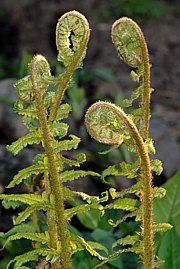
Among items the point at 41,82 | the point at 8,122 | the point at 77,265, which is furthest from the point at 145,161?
the point at 8,122

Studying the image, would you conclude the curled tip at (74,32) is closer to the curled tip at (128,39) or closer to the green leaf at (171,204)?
the curled tip at (128,39)

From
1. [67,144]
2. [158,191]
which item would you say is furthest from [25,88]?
[158,191]

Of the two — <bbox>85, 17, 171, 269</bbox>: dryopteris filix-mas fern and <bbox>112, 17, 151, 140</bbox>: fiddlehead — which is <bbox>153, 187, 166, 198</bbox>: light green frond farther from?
<bbox>112, 17, 151, 140</bbox>: fiddlehead

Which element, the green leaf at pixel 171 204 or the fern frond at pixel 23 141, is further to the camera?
Result: the green leaf at pixel 171 204

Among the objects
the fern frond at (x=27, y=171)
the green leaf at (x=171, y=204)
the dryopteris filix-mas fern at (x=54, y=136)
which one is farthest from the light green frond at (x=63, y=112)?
the green leaf at (x=171, y=204)

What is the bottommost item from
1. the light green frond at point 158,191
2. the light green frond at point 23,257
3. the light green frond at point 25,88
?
the light green frond at point 23,257

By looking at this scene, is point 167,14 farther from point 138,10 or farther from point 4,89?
point 4,89

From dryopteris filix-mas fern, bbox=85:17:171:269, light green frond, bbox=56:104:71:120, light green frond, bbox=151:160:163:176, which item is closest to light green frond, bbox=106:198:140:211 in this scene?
dryopteris filix-mas fern, bbox=85:17:171:269

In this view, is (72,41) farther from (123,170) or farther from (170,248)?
(170,248)
